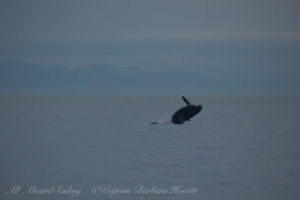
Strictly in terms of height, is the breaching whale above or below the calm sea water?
below

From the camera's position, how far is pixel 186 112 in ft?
140

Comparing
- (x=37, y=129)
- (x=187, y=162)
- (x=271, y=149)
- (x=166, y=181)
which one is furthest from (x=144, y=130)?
(x=166, y=181)

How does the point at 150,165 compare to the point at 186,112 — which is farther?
the point at 186,112

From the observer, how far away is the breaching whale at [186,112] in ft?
134

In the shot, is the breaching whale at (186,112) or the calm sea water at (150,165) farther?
the breaching whale at (186,112)

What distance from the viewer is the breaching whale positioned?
40.8 meters

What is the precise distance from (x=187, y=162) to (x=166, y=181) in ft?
15.5

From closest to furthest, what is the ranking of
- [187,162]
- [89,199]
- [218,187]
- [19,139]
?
[89,199]
[218,187]
[187,162]
[19,139]

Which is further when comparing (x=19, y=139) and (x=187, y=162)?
(x=19, y=139)

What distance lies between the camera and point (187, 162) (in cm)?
2581

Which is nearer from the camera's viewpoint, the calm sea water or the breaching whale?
the calm sea water

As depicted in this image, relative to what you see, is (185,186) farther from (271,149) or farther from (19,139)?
(19,139)

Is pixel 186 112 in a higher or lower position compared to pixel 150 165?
lower

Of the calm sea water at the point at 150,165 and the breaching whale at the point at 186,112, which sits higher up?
the calm sea water at the point at 150,165
